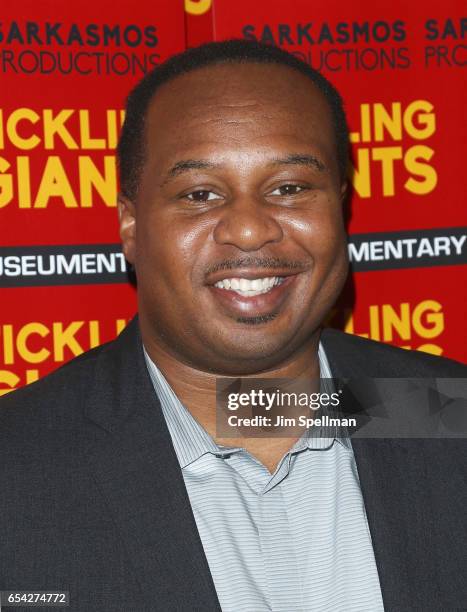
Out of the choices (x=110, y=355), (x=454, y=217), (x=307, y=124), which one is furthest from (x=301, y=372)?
(x=454, y=217)

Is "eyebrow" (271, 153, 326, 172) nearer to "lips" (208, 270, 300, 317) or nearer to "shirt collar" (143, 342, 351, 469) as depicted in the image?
"lips" (208, 270, 300, 317)

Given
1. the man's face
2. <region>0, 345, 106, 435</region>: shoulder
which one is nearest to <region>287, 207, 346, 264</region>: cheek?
the man's face

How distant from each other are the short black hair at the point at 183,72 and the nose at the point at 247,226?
0.28m

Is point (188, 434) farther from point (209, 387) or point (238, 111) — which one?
point (238, 111)

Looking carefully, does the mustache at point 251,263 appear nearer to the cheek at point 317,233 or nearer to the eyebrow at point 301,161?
the cheek at point 317,233

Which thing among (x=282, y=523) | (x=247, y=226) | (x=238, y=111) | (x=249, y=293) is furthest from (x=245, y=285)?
(x=282, y=523)

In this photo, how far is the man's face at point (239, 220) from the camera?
1.50m

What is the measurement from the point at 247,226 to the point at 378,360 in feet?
1.86

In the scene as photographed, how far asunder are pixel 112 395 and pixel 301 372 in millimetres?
405

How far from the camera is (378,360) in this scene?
1852 millimetres

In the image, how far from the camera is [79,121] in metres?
2.01

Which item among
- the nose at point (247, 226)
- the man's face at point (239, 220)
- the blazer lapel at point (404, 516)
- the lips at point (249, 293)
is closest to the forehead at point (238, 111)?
the man's face at point (239, 220)

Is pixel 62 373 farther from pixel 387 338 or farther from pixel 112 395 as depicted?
pixel 387 338

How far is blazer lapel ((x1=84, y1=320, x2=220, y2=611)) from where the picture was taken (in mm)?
1338
